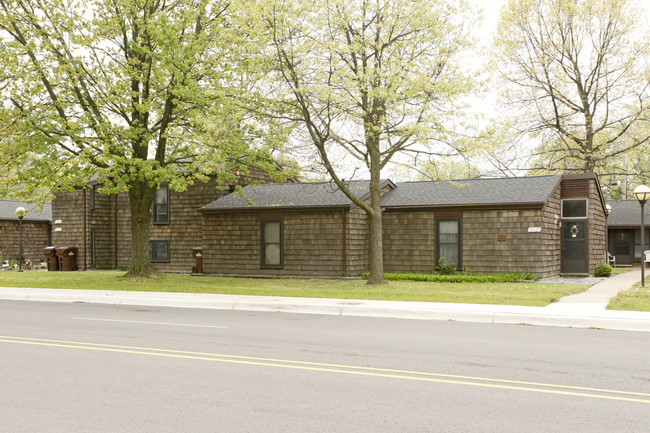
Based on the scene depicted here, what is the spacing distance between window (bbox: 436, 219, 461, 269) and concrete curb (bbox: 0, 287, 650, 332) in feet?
30.7

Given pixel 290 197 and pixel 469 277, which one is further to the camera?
pixel 290 197

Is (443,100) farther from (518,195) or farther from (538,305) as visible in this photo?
(538,305)

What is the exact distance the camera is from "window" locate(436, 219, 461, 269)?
24.0 metres

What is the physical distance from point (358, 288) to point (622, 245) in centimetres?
2311

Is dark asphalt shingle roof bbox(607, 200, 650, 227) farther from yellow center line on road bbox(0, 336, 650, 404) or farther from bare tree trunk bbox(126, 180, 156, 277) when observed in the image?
yellow center line on road bbox(0, 336, 650, 404)

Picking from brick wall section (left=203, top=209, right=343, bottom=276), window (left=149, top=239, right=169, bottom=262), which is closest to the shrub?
brick wall section (left=203, top=209, right=343, bottom=276)

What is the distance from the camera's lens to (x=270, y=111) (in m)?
20.2

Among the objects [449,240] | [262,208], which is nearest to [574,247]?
[449,240]

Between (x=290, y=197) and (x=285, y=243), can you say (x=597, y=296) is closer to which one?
(x=285, y=243)

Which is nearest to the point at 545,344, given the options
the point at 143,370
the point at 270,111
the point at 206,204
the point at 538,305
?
the point at 538,305

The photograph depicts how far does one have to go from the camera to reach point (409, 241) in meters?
24.8

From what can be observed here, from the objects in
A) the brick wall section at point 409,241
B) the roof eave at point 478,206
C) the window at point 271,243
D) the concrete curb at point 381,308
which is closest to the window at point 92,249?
the window at point 271,243

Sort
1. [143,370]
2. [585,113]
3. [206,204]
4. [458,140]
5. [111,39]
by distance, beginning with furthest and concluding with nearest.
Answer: [585,113]
[206,204]
[111,39]
[458,140]
[143,370]

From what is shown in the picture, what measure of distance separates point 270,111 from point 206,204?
32.2ft
